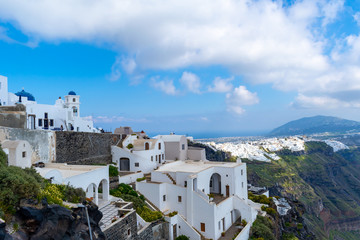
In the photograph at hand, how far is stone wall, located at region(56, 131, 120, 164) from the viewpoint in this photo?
23.4 metres

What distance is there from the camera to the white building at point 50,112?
2800 centimetres

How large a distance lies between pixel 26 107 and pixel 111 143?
9455 millimetres

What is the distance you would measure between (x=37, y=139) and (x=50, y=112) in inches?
452

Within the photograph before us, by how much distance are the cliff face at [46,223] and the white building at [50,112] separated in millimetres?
19924

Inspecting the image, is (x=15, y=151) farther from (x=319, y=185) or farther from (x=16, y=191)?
(x=319, y=185)

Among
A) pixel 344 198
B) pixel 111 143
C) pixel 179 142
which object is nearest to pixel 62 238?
pixel 111 143

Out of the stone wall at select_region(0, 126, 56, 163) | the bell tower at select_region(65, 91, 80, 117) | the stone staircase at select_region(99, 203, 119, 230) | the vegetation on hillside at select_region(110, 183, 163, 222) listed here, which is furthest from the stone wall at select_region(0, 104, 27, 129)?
the bell tower at select_region(65, 91, 80, 117)

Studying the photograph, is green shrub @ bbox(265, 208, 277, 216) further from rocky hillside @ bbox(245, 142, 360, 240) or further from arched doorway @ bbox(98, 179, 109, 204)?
rocky hillside @ bbox(245, 142, 360, 240)

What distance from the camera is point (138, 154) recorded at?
94.2 ft

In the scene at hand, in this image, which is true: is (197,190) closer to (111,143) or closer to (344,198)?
(111,143)

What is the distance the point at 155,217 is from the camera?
19.3 m

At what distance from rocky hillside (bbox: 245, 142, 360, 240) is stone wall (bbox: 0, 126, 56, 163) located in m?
46.3

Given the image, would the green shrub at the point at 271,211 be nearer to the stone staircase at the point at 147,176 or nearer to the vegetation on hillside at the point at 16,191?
the stone staircase at the point at 147,176

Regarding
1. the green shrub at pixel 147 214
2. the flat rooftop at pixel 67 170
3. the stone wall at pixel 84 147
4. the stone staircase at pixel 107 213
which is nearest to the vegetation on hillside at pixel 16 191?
the flat rooftop at pixel 67 170
